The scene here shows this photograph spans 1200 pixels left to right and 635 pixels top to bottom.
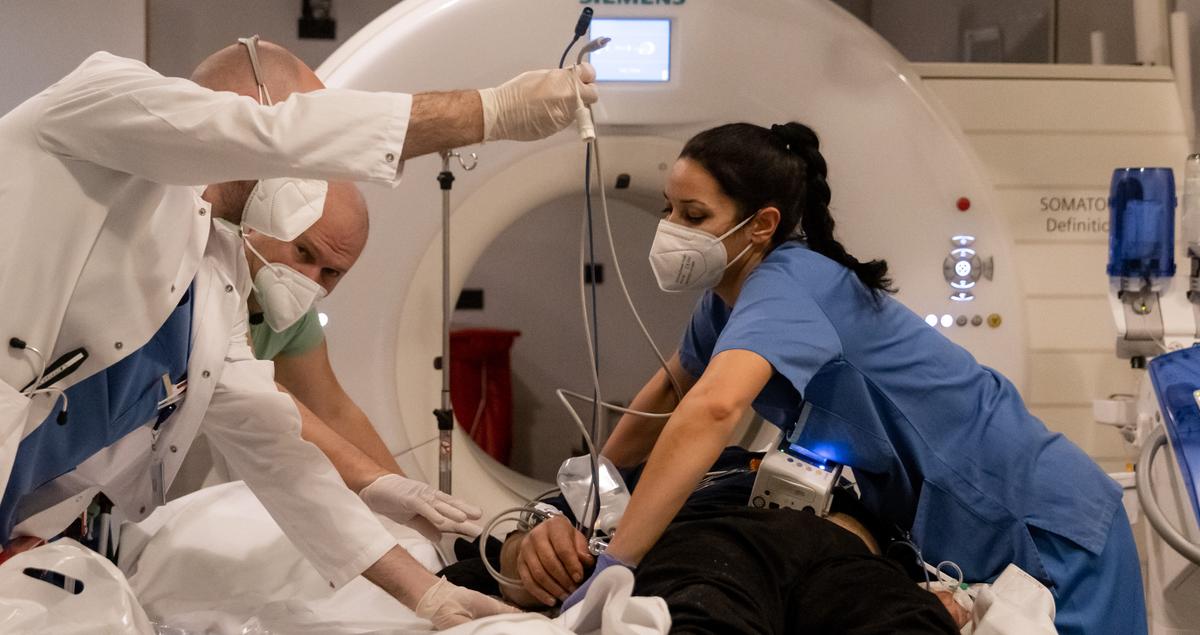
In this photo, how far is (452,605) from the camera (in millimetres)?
1540

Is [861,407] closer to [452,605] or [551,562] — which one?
[551,562]

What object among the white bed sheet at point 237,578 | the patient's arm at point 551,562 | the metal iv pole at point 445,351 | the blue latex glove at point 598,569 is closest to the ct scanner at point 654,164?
the metal iv pole at point 445,351

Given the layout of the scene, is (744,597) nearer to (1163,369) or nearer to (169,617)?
(169,617)

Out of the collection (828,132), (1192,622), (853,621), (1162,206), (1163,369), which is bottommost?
(1192,622)

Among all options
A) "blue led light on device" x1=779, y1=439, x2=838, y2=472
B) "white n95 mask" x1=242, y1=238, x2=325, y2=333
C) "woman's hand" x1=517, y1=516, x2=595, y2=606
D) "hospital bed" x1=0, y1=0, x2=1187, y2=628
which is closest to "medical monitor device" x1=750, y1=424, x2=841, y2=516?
"blue led light on device" x1=779, y1=439, x2=838, y2=472

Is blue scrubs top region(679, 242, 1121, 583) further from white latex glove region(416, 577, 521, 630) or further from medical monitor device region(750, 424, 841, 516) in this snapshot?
white latex glove region(416, 577, 521, 630)

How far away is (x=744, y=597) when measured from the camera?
132 centimetres

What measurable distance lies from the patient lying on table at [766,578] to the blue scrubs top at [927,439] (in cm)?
16

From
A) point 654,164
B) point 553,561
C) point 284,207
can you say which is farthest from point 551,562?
point 654,164

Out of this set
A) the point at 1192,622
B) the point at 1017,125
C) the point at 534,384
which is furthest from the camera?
the point at 534,384

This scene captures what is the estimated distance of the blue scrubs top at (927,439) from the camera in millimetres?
1653

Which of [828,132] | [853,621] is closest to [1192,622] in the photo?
[853,621]

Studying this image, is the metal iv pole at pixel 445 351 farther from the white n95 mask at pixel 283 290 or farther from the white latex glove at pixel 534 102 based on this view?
the white latex glove at pixel 534 102

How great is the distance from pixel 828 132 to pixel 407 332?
3.24 ft
